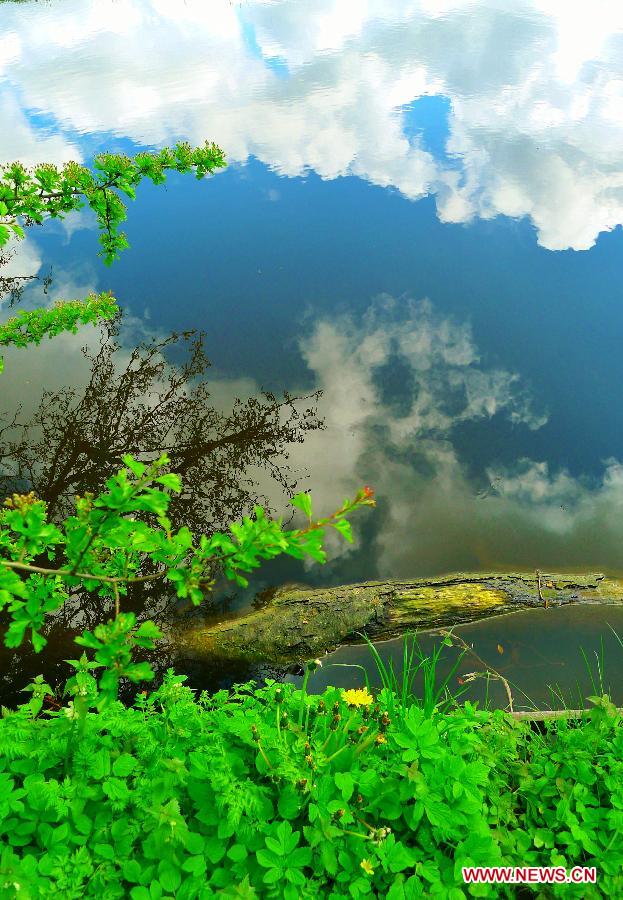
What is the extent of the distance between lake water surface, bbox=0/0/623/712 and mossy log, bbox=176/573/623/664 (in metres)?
0.18

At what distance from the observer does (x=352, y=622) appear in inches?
158

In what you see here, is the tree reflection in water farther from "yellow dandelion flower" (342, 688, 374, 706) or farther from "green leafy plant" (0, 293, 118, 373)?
"yellow dandelion flower" (342, 688, 374, 706)

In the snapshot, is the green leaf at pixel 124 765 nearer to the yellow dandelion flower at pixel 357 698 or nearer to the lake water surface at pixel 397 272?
the yellow dandelion flower at pixel 357 698

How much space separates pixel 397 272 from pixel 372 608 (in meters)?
5.07

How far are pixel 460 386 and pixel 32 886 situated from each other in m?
5.28

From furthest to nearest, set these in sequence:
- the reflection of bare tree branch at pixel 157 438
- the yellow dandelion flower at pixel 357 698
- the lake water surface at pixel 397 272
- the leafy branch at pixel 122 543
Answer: the lake water surface at pixel 397 272 < the reflection of bare tree branch at pixel 157 438 < the yellow dandelion flower at pixel 357 698 < the leafy branch at pixel 122 543

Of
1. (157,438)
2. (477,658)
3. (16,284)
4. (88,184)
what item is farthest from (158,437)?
(16,284)

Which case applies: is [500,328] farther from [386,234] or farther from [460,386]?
[386,234]

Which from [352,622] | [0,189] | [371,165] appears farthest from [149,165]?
[371,165]

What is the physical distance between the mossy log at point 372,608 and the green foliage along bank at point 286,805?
4.87ft

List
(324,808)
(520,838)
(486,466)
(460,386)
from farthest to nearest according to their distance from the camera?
1. (460,386)
2. (486,466)
3. (520,838)
4. (324,808)

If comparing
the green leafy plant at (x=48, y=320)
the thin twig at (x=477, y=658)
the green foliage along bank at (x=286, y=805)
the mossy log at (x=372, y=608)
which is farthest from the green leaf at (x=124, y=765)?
the green leafy plant at (x=48, y=320)

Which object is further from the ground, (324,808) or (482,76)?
(482,76)

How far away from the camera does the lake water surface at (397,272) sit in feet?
16.1
